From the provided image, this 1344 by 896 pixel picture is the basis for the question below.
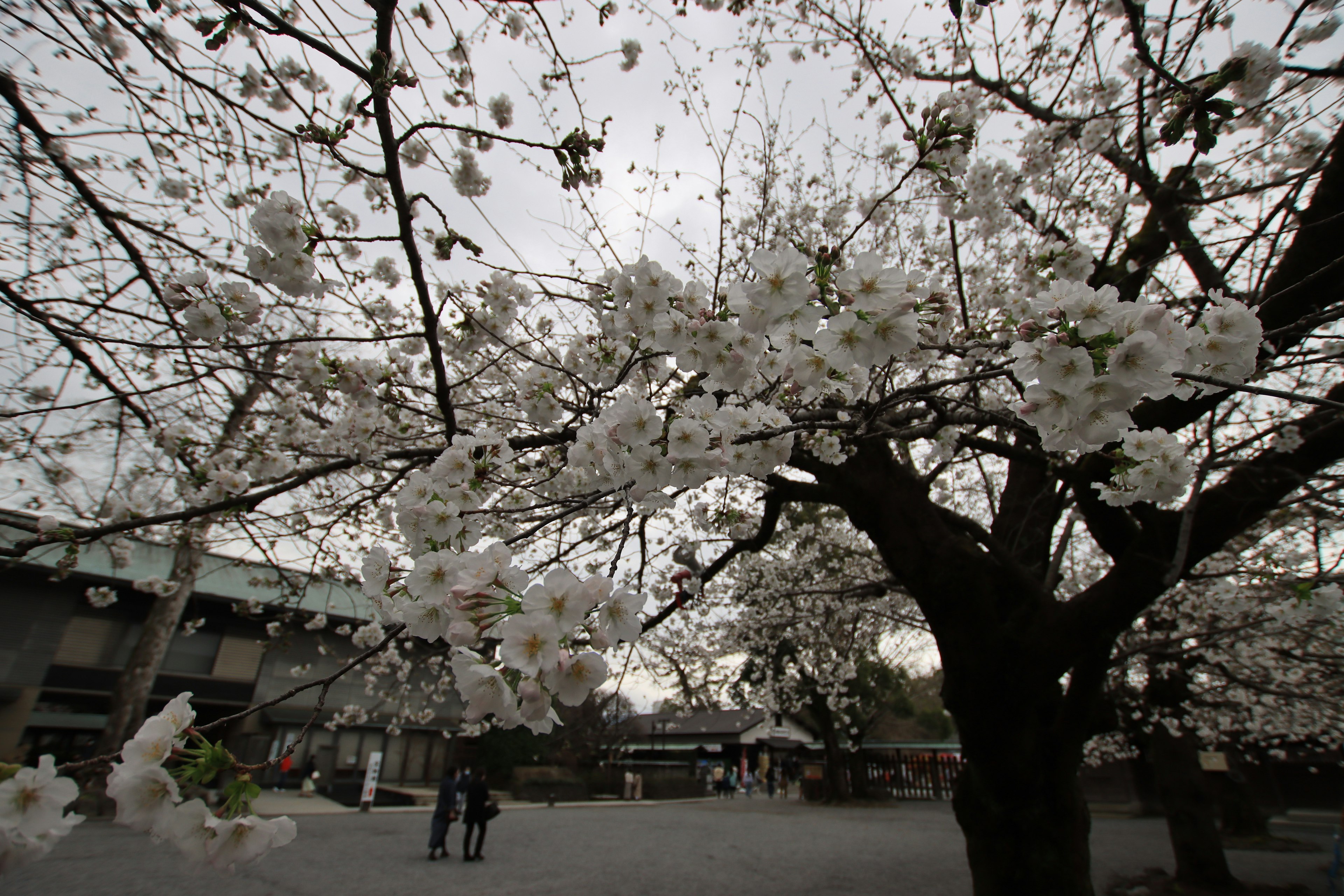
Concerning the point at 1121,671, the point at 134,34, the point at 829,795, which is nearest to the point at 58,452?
the point at 134,34

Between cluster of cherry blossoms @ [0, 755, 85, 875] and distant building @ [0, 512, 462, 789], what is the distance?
10418 mm

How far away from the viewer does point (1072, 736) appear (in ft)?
13.3

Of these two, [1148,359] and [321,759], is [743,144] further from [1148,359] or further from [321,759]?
[321,759]

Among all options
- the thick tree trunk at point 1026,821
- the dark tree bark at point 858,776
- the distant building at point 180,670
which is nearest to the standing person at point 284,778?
the distant building at point 180,670

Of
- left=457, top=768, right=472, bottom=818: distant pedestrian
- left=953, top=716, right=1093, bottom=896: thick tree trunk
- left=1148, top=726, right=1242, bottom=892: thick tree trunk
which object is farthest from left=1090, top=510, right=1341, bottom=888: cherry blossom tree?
left=457, top=768, right=472, bottom=818: distant pedestrian

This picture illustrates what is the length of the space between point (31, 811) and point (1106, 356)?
2.31m

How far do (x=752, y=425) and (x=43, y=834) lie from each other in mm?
1879

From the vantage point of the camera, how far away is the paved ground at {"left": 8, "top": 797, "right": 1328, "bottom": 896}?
5785 mm

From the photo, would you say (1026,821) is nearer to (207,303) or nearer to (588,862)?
(207,303)

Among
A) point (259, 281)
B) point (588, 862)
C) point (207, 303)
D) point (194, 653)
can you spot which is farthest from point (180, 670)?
point (259, 281)

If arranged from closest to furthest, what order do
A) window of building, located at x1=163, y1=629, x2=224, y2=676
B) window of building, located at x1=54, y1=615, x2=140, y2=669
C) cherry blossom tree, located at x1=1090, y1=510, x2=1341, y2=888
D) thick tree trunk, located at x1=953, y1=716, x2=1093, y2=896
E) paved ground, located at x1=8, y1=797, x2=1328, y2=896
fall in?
thick tree trunk, located at x1=953, y1=716, x2=1093, y2=896, cherry blossom tree, located at x1=1090, y1=510, x2=1341, y2=888, paved ground, located at x1=8, y1=797, x2=1328, y2=896, window of building, located at x1=54, y1=615, x2=140, y2=669, window of building, located at x1=163, y1=629, x2=224, y2=676

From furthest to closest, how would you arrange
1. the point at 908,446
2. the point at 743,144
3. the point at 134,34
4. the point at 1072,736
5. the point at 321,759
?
the point at 321,759
the point at 908,446
the point at 743,144
the point at 1072,736
the point at 134,34

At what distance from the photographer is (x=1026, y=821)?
3895 millimetres

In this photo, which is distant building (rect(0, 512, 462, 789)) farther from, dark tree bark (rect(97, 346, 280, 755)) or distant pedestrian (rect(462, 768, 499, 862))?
distant pedestrian (rect(462, 768, 499, 862))
